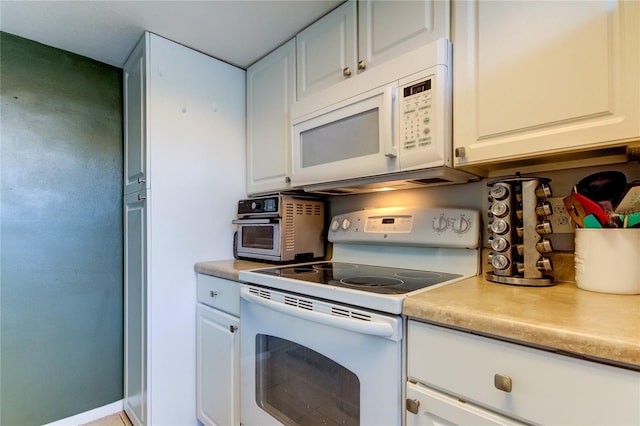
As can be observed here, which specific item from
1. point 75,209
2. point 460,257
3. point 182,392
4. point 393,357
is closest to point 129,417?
point 182,392

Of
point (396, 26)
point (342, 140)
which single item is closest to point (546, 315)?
point (342, 140)

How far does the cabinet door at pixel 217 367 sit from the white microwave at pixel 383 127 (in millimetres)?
773

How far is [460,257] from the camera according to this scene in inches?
49.9

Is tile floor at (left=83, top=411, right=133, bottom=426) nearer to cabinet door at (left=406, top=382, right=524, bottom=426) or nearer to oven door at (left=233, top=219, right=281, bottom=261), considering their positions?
oven door at (left=233, top=219, right=281, bottom=261)

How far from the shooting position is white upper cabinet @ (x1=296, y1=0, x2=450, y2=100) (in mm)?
1128

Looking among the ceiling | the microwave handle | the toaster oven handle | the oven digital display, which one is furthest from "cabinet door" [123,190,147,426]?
the microwave handle

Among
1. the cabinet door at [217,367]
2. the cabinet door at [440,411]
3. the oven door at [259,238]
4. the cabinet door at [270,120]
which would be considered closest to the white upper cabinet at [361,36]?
the cabinet door at [270,120]

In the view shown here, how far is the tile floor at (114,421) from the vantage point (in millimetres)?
1754

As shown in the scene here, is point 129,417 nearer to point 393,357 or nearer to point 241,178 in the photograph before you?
point 241,178

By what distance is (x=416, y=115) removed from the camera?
110 centimetres

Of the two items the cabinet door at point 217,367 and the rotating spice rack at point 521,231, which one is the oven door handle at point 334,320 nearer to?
the cabinet door at point 217,367

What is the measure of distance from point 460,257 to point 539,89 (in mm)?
639

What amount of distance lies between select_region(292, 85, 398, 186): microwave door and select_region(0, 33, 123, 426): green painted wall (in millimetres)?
1189

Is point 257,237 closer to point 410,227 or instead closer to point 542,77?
point 410,227
